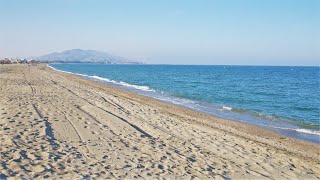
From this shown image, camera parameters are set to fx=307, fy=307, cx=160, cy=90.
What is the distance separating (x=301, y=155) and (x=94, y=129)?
6.74 metres

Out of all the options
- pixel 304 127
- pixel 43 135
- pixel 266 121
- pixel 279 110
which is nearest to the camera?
pixel 43 135

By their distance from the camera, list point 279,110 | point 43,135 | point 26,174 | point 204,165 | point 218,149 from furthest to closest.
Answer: point 279,110, point 218,149, point 43,135, point 204,165, point 26,174

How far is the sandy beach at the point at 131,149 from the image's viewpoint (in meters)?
6.44

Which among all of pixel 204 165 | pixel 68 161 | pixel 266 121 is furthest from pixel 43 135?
pixel 266 121

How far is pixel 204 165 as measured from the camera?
289 inches

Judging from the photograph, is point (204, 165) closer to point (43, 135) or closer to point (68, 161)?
point (68, 161)

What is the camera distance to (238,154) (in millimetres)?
8758

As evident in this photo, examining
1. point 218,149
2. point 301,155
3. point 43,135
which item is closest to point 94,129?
point 43,135

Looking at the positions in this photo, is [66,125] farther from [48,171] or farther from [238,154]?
[238,154]

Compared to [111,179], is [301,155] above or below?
below

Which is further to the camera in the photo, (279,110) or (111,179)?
(279,110)

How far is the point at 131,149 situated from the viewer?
808cm

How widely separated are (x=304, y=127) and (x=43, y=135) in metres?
12.8

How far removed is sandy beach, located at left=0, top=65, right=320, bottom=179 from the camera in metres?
6.44
